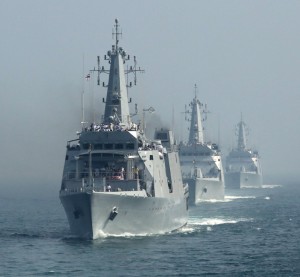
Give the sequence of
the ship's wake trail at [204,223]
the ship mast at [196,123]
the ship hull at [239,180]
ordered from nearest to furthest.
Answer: the ship's wake trail at [204,223]
the ship mast at [196,123]
the ship hull at [239,180]

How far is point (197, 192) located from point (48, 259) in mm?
60219

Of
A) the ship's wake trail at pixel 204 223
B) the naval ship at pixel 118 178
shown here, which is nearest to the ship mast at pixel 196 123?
the ship's wake trail at pixel 204 223

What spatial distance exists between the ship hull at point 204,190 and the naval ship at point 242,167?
1868 inches

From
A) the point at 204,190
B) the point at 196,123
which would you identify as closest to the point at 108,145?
the point at 204,190

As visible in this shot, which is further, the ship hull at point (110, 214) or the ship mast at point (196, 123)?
the ship mast at point (196, 123)

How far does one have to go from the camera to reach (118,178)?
5981 cm

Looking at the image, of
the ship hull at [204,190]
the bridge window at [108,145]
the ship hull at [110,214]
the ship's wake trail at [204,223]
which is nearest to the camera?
the ship hull at [110,214]

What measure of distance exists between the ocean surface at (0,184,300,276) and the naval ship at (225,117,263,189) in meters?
90.2

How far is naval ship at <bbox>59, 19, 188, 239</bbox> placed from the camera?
55.9m

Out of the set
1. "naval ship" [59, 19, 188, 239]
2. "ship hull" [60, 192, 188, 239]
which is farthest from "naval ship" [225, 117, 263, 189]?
"ship hull" [60, 192, 188, 239]

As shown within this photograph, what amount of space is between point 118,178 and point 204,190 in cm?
5325

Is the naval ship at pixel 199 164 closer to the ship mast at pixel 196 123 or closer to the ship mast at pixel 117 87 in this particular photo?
the ship mast at pixel 196 123

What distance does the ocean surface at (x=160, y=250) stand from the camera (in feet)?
153

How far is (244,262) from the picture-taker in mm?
49844
